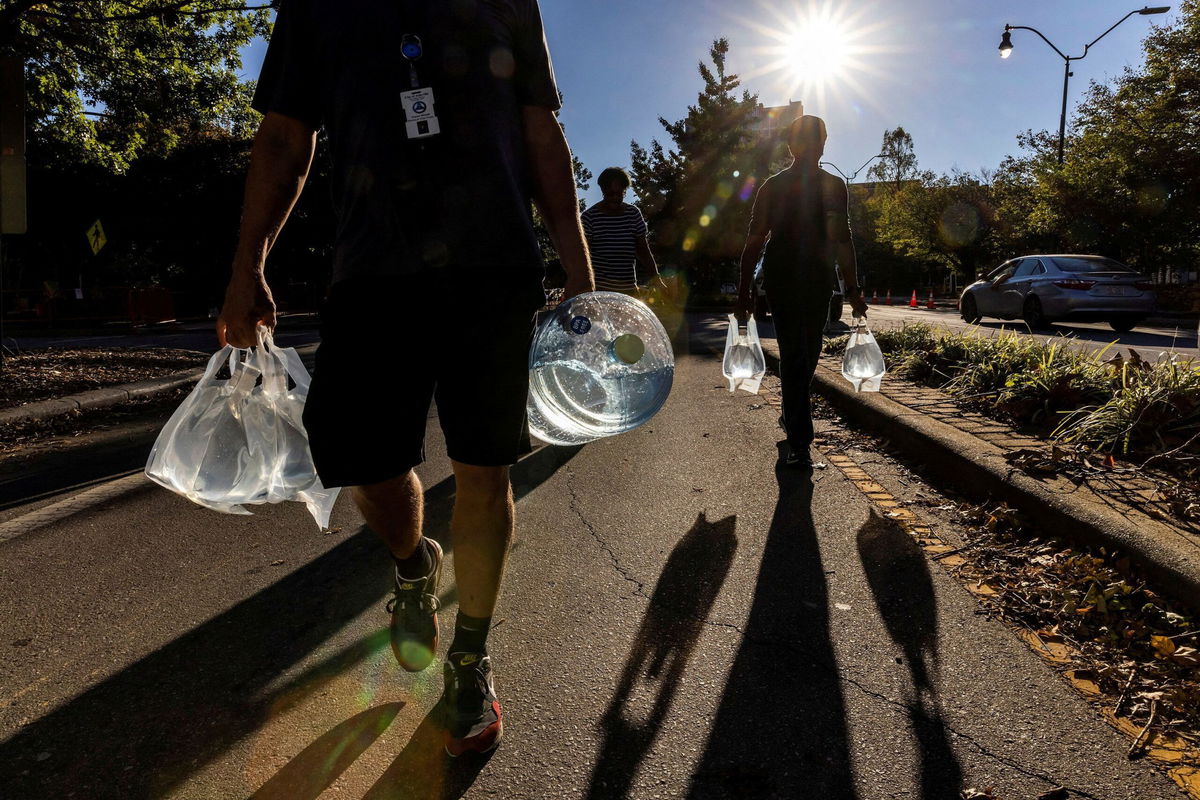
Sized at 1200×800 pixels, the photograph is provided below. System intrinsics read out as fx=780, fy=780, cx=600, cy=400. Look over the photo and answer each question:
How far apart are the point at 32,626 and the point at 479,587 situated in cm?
176

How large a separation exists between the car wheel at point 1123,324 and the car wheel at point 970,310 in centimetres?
270

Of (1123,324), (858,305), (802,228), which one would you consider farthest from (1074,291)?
(802,228)

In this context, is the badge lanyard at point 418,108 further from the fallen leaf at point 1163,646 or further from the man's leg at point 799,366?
the man's leg at point 799,366

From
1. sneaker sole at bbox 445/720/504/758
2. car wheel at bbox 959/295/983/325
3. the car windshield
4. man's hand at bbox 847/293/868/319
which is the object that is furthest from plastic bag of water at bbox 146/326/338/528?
car wheel at bbox 959/295/983/325

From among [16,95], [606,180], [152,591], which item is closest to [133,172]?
[16,95]

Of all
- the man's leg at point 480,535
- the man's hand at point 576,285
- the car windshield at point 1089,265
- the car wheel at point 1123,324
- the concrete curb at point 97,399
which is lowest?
the concrete curb at point 97,399

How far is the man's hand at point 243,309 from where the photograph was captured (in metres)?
2.04

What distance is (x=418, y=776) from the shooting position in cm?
Answer: 183

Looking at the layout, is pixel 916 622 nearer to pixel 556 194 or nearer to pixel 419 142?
pixel 556 194

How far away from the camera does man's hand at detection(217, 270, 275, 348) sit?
2.04 meters

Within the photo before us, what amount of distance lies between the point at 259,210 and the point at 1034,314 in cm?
1570

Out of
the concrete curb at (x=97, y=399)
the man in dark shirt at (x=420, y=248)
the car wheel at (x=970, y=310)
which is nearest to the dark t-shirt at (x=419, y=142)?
the man in dark shirt at (x=420, y=248)

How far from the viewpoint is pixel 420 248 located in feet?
6.23

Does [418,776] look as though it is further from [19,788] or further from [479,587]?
[19,788]
